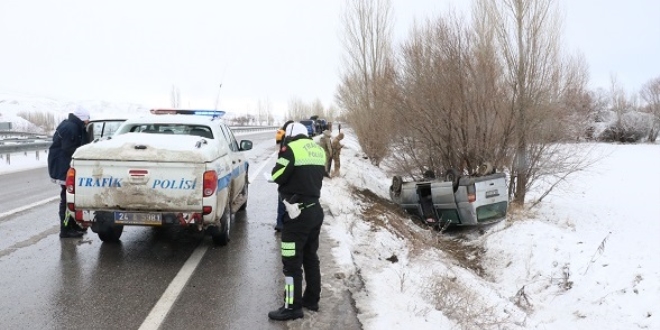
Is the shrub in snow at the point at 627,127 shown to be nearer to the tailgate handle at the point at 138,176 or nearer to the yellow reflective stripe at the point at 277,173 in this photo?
the tailgate handle at the point at 138,176

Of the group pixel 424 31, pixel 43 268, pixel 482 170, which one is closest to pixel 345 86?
pixel 424 31

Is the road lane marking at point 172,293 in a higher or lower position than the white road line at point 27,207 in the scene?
lower

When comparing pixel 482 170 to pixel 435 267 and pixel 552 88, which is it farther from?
pixel 435 267

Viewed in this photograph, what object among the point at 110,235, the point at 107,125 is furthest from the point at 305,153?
the point at 107,125

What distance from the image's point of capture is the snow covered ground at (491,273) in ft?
16.4

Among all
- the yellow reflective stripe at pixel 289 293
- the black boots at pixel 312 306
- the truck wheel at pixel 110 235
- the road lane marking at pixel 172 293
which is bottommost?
the black boots at pixel 312 306

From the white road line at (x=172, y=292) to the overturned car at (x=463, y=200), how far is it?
241 inches

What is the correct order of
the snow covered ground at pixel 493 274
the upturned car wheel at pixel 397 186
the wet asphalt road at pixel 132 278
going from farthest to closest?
the upturned car wheel at pixel 397 186 < the snow covered ground at pixel 493 274 < the wet asphalt road at pixel 132 278

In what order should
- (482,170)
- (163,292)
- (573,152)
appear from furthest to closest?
(573,152) → (482,170) → (163,292)

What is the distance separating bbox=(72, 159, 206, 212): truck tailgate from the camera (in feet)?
18.2

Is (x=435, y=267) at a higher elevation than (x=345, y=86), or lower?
lower

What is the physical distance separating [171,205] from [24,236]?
2.86 meters

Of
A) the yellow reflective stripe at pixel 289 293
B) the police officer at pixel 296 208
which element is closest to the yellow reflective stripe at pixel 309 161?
the police officer at pixel 296 208

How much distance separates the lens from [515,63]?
13406mm
